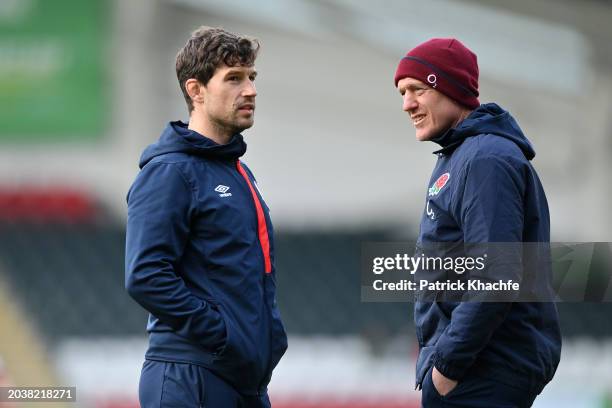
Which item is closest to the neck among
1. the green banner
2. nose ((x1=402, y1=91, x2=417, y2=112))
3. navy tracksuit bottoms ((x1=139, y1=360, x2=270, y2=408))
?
nose ((x1=402, y1=91, x2=417, y2=112))

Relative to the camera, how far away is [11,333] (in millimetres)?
7680

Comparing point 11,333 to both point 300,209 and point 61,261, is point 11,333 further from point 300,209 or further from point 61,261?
point 300,209

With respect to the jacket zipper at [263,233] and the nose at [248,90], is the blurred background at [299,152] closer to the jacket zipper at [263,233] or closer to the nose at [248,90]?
the jacket zipper at [263,233]

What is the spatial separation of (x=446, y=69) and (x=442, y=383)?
0.68m

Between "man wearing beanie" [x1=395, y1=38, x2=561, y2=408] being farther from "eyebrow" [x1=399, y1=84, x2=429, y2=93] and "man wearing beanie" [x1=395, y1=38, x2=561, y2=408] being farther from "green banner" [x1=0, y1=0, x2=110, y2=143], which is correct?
"green banner" [x1=0, y1=0, x2=110, y2=143]

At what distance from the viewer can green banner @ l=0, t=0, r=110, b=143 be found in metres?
9.29

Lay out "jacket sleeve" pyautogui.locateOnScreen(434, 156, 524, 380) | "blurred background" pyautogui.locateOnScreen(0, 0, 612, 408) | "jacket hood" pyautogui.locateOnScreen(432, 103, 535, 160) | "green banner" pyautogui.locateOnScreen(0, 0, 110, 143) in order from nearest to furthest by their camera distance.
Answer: "jacket sleeve" pyautogui.locateOnScreen(434, 156, 524, 380) < "jacket hood" pyautogui.locateOnScreen(432, 103, 535, 160) < "blurred background" pyautogui.locateOnScreen(0, 0, 612, 408) < "green banner" pyautogui.locateOnScreen(0, 0, 110, 143)

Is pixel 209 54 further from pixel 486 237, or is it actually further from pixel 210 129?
pixel 486 237

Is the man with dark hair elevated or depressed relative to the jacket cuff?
elevated

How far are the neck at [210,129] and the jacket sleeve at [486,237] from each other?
0.56 metres

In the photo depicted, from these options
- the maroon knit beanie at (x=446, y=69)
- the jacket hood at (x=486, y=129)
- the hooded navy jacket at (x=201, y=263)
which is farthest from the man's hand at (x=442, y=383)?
the maroon knit beanie at (x=446, y=69)

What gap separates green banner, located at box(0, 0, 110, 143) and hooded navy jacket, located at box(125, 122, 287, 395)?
272 inches

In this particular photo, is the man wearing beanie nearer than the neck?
Yes

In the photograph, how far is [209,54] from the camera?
8.30 ft
